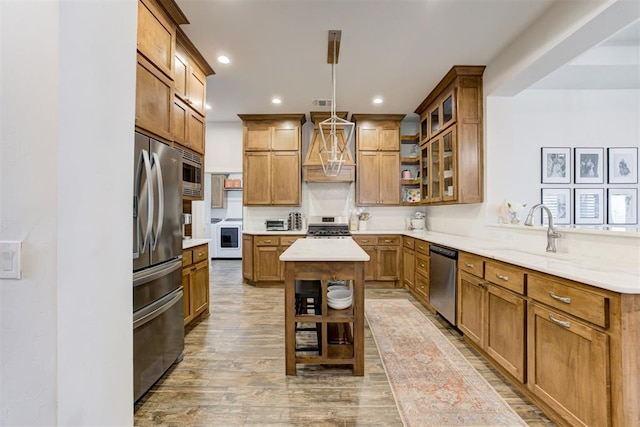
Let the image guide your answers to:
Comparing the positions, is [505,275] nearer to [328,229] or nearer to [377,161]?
[328,229]

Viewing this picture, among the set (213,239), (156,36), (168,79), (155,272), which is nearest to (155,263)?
(155,272)

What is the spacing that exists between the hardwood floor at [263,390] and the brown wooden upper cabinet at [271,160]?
2.61 meters

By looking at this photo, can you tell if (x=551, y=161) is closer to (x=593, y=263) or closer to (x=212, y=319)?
(x=593, y=263)

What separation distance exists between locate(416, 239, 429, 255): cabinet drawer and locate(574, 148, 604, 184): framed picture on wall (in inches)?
83.7

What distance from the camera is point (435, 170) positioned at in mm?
4367

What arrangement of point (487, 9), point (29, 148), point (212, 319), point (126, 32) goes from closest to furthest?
point (29, 148)
point (126, 32)
point (487, 9)
point (212, 319)

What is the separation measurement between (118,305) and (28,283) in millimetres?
306

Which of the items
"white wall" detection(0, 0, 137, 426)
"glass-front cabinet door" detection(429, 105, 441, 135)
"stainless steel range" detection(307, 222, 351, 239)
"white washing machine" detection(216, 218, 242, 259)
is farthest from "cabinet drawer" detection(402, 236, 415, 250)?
"white washing machine" detection(216, 218, 242, 259)

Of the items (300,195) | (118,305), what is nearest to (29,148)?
(118,305)

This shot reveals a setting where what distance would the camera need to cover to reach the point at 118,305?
3.73ft

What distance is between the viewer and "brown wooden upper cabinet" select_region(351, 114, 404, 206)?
521cm

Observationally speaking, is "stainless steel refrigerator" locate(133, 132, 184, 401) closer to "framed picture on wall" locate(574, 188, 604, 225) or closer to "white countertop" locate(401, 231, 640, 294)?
"white countertop" locate(401, 231, 640, 294)

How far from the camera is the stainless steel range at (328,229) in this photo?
15.9 ft

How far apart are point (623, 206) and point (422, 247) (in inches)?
102
